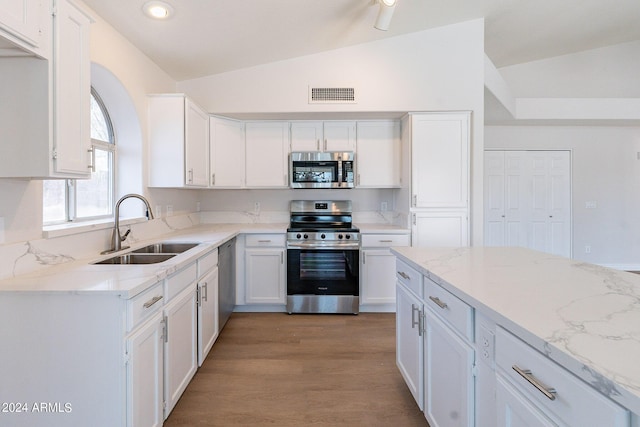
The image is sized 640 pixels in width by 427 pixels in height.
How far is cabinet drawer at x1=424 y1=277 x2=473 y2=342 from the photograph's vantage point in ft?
3.78

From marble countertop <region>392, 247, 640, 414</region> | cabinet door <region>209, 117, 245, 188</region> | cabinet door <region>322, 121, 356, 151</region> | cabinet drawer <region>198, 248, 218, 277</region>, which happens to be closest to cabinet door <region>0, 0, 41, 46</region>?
cabinet drawer <region>198, 248, 218, 277</region>

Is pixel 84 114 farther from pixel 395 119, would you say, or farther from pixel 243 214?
pixel 395 119

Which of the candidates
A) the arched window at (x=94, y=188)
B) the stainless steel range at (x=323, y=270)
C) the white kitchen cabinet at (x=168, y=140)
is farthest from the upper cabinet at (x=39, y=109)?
the stainless steel range at (x=323, y=270)

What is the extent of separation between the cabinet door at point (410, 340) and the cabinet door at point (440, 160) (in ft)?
5.08

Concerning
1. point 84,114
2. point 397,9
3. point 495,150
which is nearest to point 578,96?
point 495,150

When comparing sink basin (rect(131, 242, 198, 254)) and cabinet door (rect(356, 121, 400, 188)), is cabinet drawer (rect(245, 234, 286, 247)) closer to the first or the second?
sink basin (rect(131, 242, 198, 254))

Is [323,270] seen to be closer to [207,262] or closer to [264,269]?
[264,269]

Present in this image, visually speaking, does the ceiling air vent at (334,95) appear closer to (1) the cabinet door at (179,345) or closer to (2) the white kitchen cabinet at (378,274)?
(2) the white kitchen cabinet at (378,274)

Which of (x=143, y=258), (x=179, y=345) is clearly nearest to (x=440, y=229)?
(x=179, y=345)

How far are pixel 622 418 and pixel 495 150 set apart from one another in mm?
5272

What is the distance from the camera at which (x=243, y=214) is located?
3.96m

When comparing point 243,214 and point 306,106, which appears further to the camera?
point 243,214

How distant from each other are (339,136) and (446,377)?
2.69 m

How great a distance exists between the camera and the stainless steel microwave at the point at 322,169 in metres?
3.40
